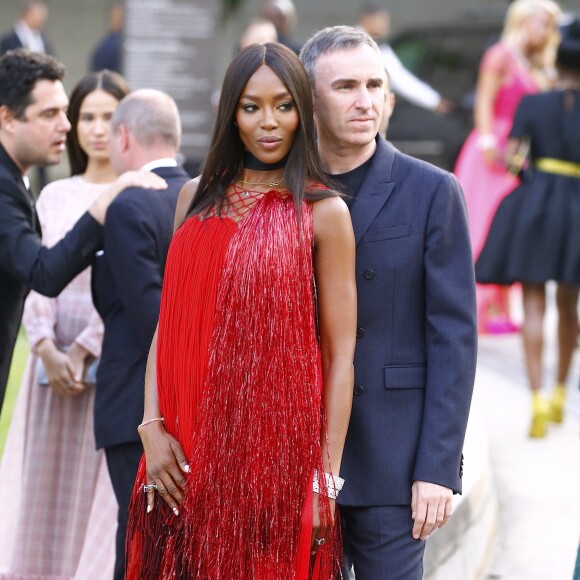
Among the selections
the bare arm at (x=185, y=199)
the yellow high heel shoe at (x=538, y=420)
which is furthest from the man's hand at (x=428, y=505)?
the yellow high heel shoe at (x=538, y=420)

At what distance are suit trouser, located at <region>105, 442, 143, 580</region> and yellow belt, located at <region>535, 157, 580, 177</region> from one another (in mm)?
3968

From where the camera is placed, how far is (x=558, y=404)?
7070mm

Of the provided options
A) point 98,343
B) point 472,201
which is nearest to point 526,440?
point 98,343

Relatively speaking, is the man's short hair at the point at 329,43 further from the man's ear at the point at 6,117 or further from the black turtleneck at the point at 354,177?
the man's ear at the point at 6,117

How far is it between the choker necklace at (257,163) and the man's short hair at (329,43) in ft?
0.76

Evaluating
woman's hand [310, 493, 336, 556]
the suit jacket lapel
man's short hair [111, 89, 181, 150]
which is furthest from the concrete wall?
woman's hand [310, 493, 336, 556]

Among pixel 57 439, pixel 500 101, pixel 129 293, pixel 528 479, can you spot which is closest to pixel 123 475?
pixel 129 293

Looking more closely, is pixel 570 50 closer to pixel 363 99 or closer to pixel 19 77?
pixel 19 77

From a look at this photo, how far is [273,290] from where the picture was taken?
2914 millimetres

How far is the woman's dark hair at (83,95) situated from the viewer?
4.93 m

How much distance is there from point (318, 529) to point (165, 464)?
391 millimetres

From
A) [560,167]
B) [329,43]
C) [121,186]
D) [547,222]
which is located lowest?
[121,186]

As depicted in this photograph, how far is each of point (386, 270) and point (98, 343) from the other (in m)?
1.70

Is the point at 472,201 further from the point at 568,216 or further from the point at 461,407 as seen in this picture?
the point at 461,407
